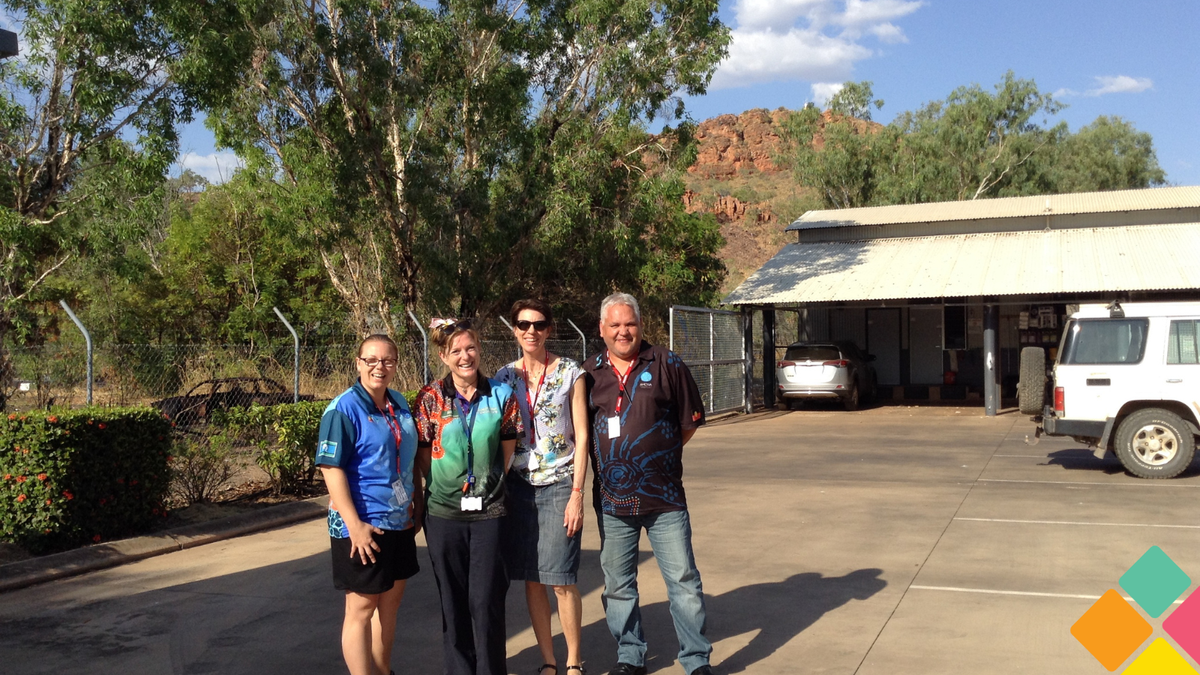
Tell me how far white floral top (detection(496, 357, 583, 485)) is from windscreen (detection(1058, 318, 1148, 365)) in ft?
27.6

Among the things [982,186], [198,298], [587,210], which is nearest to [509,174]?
[587,210]

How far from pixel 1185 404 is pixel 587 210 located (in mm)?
12051

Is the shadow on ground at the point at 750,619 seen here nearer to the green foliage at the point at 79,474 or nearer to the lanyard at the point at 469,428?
the lanyard at the point at 469,428

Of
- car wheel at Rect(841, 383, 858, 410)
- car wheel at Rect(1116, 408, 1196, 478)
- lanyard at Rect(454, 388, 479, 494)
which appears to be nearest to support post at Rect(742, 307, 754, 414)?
car wheel at Rect(841, 383, 858, 410)

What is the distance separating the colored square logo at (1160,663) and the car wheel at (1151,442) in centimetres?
652

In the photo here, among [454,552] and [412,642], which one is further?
[412,642]

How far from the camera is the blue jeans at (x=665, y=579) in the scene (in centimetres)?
463

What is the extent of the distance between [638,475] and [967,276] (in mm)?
17200

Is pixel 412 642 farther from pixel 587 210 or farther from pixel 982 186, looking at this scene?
pixel 982 186

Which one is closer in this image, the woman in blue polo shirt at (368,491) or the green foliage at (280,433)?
the woman in blue polo shirt at (368,491)

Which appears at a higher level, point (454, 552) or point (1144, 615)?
point (454, 552)

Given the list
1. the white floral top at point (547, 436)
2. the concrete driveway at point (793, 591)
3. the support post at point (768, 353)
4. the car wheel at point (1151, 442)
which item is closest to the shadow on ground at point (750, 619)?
the concrete driveway at point (793, 591)

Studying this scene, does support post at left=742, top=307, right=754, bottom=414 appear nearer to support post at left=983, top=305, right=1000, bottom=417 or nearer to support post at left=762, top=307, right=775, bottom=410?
support post at left=762, top=307, right=775, bottom=410

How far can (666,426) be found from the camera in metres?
4.69
